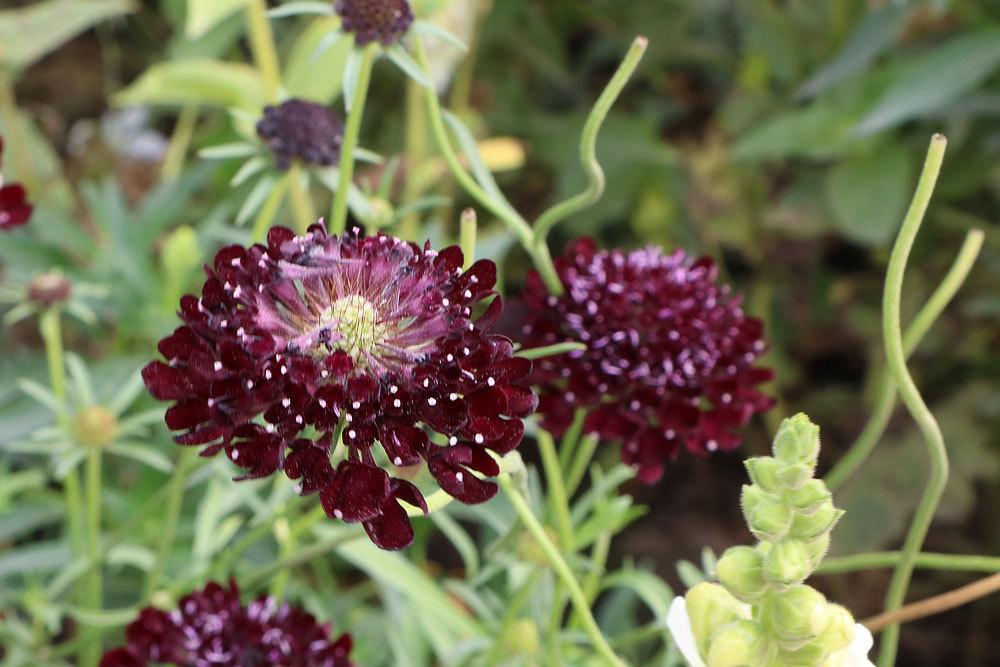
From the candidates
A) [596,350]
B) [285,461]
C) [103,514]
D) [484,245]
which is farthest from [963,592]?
[103,514]

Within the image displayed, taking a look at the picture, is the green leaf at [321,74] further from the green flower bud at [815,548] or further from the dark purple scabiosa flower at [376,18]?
the green flower bud at [815,548]

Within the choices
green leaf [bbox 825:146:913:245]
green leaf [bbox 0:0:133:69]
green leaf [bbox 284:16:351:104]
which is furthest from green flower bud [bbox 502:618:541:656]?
green leaf [bbox 0:0:133:69]

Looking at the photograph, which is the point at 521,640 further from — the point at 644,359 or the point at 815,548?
the point at 815,548

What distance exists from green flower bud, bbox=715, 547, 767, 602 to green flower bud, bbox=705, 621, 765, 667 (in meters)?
0.01

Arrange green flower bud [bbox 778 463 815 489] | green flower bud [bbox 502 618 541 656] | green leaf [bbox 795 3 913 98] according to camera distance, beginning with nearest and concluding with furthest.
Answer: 1. green flower bud [bbox 778 463 815 489]
2. green flower bud [bbox 502 618 541 656]
3. green leaf [bbox 795 3 913 98]

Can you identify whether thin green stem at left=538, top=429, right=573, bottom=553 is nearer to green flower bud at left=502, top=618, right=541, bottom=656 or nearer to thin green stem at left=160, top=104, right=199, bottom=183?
green flower bud at left=502, top=618, right=541, bottom=656

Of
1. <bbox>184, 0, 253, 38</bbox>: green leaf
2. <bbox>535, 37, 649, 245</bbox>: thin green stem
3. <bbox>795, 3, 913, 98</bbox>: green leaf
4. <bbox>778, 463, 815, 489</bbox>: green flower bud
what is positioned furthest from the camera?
<bbox>795, 3, 913, 98</bbox>: green leaf

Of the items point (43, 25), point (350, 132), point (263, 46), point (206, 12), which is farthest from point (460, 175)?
point (43, 25)

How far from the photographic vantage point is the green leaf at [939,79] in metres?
1.06

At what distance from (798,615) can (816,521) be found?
0.03 metres

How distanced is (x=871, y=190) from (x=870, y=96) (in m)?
0.11

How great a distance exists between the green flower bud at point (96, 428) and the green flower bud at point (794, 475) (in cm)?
45

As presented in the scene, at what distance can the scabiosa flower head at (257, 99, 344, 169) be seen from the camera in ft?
2.07

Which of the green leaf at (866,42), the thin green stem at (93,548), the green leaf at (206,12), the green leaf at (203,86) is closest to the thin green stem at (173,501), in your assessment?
the thin green stem at (93,548)
